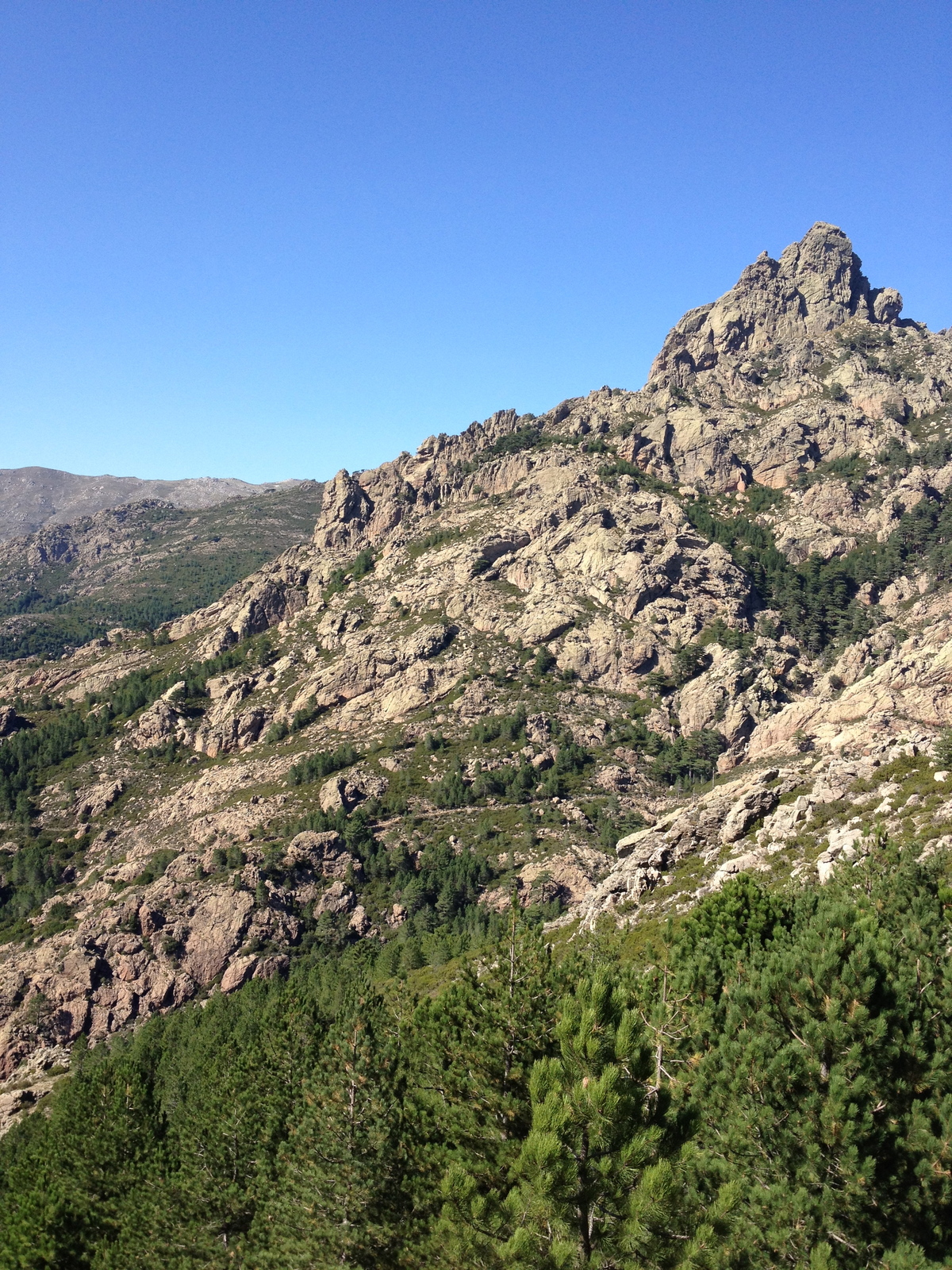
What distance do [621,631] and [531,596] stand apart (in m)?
26.6

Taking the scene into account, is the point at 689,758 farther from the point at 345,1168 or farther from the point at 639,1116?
the point at 639,1116

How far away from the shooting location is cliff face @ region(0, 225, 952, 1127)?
328ft

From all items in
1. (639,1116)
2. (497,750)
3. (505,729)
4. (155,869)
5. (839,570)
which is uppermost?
(839,570)

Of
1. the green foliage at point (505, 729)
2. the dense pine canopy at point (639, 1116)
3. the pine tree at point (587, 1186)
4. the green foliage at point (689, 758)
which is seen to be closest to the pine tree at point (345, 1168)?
the dense pine canopy at point (639, 1116)

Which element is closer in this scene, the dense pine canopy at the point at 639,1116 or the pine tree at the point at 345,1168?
the dense pine canopy at the point at 639,1116

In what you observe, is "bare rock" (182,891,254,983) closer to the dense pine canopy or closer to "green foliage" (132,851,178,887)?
"green foliage" (132,851,178,887)

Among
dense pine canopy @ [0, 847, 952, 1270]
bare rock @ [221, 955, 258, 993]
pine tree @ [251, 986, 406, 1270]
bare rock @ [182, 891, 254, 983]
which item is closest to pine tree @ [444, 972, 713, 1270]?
dense pine canopy @ [0, 847, 952, 1270]

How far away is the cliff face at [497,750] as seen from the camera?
328ft

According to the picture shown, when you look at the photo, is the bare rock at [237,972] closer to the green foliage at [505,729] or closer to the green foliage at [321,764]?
the green foliage at [321,764]

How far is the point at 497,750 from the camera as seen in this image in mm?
148625

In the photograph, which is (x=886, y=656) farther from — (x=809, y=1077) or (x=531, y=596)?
(x=809, y=1077)

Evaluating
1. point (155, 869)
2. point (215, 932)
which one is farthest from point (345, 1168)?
point (155, 869)

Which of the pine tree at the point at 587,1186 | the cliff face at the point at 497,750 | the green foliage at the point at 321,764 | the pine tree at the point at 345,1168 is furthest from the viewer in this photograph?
the green foliage at the point at 321,764

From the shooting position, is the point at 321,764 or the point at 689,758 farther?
the point at 321,764
